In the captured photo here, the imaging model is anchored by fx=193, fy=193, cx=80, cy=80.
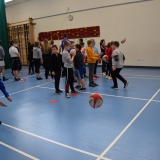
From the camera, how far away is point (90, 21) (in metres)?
11.3

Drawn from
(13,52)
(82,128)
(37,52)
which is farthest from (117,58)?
(13,52)

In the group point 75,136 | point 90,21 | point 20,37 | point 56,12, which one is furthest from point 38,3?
point 75,136

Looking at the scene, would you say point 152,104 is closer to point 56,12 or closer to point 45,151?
point 45,151

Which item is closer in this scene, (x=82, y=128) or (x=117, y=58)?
(x=82, y=128)

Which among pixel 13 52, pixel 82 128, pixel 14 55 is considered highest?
pixel 13 52

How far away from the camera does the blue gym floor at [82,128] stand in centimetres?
273

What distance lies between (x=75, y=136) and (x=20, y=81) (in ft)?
18.8

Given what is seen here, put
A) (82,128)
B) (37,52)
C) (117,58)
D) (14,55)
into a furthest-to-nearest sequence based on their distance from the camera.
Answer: (14,55) → (37,52) → (117,58) → (82,128)

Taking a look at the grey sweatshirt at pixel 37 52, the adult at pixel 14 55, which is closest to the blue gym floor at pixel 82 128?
the grey sweatshirt at pixel 37 52

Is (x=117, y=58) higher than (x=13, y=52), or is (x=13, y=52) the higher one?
(x=13, y=52)

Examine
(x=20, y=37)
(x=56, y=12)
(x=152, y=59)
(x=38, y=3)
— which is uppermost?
(x=38, y=3)

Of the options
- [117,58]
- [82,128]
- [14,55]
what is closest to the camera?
[82,128]

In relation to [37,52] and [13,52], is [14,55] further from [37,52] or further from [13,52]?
[37,52]

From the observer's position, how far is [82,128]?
11.5 ft
